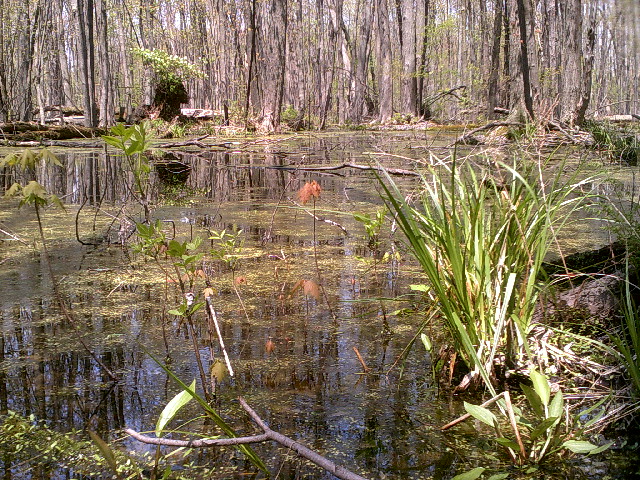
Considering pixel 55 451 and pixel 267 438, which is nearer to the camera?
pixel 267 438

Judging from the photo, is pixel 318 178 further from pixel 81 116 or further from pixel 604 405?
pixel 81 116

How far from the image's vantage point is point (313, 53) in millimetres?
30969

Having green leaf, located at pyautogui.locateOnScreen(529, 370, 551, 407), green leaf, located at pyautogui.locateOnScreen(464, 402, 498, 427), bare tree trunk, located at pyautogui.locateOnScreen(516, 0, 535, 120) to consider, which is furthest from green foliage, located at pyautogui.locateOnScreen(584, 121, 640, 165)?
green leaf, located at pyautogui.locateOnScreen(464, 402, 498, 427)

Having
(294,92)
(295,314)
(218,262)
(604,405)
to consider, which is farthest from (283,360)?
(294,92)

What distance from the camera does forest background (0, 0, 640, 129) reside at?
36.6 ft

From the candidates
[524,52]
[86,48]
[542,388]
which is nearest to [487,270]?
[542,388]

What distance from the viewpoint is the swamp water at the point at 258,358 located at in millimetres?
1259

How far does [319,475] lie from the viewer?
118 cm

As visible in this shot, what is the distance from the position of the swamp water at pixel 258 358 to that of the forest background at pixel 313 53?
101cm

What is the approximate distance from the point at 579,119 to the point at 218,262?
7.84 metres

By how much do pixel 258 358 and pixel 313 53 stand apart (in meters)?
31.0

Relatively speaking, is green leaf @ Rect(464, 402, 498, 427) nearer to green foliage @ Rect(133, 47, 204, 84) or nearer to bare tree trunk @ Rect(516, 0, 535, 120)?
bare tree trunk @ Rect(516, 0, 535, 120)

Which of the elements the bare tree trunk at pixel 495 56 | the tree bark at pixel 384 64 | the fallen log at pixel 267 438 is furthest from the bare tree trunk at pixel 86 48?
the fallen log at pixel 267 438

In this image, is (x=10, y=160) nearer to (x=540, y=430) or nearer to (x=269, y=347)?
(x=269, y=347)
